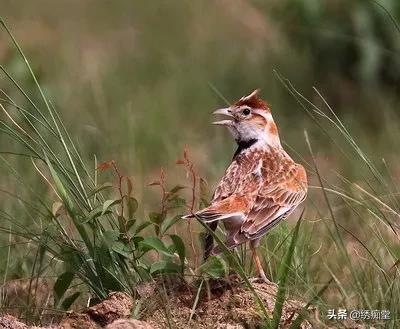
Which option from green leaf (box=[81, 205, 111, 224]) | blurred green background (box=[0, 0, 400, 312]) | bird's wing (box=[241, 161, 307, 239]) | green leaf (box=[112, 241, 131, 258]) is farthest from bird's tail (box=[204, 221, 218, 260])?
blurred green background (box=[0, 0, 400, 312])

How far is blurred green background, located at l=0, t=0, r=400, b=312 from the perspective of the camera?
32.7ft

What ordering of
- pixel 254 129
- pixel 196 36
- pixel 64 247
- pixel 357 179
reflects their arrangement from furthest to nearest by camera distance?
pixel 196 36 → pixel 357 179 → pixel 254 129 → pixel 64 247

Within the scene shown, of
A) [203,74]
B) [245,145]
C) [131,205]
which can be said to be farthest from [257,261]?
[203,74]

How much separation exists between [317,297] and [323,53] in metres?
7.10

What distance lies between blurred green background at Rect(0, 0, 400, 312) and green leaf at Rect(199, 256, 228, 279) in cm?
271

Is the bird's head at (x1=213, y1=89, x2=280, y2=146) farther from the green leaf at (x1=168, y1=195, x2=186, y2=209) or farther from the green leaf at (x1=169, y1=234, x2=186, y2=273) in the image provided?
the green leaf at (x1=169, y1=234, x2=186, y2=273)

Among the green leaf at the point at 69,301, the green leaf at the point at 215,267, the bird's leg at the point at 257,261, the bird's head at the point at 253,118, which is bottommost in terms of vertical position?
the green leaf at the point at 69,301

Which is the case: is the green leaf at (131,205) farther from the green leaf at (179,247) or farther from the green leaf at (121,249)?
the green leaf at (179,247)

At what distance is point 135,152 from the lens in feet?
32.1

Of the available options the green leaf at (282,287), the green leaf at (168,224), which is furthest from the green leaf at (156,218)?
the green leaf at (282,287)

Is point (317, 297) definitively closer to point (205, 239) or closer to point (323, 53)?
point (205, 239)

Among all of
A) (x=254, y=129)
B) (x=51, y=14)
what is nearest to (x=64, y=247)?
(x=254, y=129)

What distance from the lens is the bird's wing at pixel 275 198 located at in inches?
222

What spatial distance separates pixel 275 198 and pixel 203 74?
673 cm
